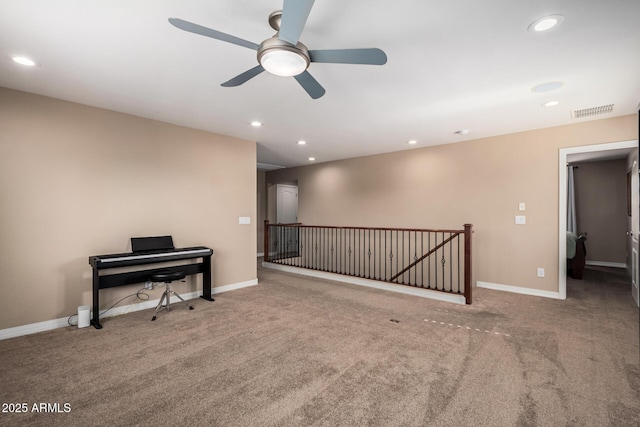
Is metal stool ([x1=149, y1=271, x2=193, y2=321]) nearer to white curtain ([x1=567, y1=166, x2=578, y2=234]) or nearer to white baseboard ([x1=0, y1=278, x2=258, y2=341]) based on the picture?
white baseboard ([x1=0, y1=278, x2=258, y2=341])

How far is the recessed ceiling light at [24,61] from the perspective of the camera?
2421 mm

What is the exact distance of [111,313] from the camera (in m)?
3.62

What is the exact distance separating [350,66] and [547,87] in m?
2.01

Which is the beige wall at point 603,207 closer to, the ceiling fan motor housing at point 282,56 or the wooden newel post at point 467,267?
the wooden newel post at point 467,267

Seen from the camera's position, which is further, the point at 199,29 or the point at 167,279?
the point at 167,279

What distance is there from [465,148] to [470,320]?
2.96 meters

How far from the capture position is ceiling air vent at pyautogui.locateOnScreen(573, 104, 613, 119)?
11.5ft

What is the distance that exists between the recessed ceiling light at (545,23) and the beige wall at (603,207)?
717 centimetres

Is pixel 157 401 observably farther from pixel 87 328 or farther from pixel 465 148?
pixel 465 148

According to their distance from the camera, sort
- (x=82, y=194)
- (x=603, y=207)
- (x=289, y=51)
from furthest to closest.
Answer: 1. (x=603, y=207)
2. (x=82, y=194)
3. (x=289, y=51)

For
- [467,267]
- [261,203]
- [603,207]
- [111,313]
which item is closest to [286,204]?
[261,203]

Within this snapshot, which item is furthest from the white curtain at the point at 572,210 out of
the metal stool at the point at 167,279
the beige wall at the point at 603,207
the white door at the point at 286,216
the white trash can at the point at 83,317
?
the white trash can at the point at 83,317

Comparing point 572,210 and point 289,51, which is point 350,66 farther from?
point 572,210

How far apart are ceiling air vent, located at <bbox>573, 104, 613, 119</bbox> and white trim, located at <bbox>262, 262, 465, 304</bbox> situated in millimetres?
2706
